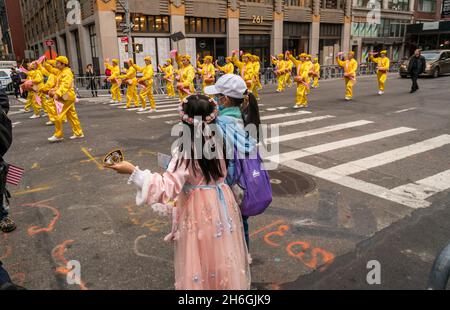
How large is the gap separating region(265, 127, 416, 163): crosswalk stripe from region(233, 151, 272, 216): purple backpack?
4070 millimetres

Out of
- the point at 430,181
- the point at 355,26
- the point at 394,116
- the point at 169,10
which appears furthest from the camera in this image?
the point at 355,26

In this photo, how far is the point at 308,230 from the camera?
164 inches

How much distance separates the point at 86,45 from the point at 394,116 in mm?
22962

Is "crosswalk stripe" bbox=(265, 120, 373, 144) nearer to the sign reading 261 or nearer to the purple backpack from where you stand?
the purple backpack

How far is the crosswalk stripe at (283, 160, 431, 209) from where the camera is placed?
191 inches

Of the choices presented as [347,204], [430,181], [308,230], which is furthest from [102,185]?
[430,181]

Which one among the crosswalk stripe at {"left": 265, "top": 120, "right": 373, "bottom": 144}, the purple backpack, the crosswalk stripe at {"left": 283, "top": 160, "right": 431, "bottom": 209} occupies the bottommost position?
the crosswalk stripe at {"left": 283, "top": 160, "right": 431, "bottom": 209}

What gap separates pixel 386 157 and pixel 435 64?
21.6 metres

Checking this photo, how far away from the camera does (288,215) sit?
4531 millimetres

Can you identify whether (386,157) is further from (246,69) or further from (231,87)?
(246,69)

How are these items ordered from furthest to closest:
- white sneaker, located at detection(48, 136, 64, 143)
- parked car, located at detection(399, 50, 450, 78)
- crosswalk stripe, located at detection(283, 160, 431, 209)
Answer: parked car, located at detection(399, 50, 450, 78) → white sneaker, located at detection(48, 136, 64, 143) → crosswalk stripe, located at detection(283, 160, 431, 209)

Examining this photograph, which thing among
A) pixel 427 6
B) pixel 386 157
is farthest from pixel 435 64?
pixel 427 6

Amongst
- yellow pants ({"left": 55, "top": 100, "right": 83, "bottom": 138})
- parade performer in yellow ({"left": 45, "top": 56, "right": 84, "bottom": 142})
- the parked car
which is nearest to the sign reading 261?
the parked car
